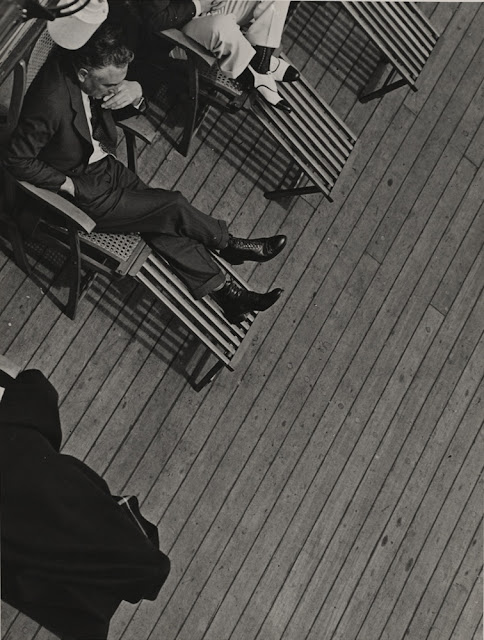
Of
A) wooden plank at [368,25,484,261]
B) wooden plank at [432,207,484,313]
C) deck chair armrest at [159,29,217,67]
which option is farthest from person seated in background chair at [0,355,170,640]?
wooden plank at [432,207,484,313]

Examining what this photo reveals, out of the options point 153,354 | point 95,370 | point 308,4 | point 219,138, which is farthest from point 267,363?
point 308,4

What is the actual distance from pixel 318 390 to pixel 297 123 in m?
1.59

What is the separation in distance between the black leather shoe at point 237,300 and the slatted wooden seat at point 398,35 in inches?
74.8

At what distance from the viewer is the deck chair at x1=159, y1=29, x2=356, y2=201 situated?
15.1 ft

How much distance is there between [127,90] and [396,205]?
2.09 meters

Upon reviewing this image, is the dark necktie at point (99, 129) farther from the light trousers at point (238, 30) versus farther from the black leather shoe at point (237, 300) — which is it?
the black leather shoe at point (237, 300)

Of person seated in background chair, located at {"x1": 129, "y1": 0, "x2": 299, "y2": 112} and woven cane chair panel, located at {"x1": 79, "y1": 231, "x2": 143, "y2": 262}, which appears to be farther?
person seated in background chair, located at {"x1": 129, "y1": 0, "x2": 299, "y2": 112}

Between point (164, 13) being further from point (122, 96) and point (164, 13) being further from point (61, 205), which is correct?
point (61, 205)

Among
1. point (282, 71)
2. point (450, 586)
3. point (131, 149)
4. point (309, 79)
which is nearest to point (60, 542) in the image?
point (131, 149)

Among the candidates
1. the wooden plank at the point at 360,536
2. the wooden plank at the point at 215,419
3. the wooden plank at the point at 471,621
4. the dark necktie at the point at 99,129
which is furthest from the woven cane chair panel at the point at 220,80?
the wooden plank at the point at 471,621

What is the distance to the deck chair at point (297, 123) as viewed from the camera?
4594mm

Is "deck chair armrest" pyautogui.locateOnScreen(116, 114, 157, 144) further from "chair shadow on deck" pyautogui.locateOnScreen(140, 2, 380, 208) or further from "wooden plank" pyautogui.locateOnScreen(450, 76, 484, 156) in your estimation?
"wooden plank" pyautogui.locateOnScreen(450, 76, 484, 156)

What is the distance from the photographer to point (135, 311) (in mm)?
4445

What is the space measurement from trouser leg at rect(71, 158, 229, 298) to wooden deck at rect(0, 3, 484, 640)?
0.47 meters
